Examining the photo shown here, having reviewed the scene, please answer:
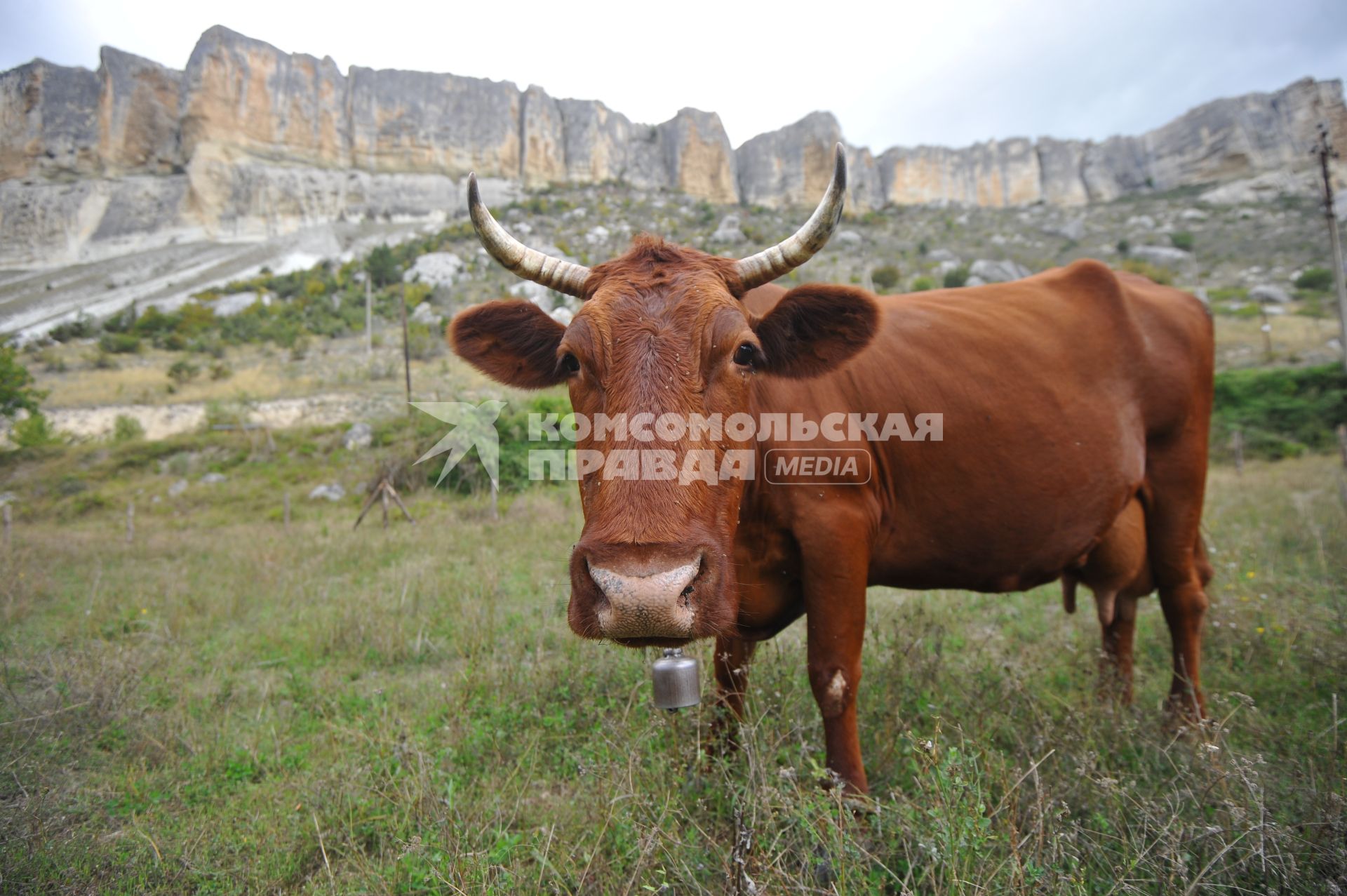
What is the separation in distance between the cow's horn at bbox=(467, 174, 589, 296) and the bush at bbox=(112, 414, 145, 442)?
31713 mm

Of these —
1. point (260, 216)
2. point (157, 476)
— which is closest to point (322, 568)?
point (157, 476)

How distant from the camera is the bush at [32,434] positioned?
2545 centimetres

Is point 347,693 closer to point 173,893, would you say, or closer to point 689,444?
point 173,893

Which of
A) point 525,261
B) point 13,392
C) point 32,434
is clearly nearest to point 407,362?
point 32,434

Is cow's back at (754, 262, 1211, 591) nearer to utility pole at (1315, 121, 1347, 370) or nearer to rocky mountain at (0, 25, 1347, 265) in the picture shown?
utility pole at (1315, 121, 1347, 370)

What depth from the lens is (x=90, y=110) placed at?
7362 centimetres

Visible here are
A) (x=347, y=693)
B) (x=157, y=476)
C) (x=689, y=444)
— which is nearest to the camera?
(x=689, y=444)

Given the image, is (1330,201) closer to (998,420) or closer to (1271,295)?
(998,420)

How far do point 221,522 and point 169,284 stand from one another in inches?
2182

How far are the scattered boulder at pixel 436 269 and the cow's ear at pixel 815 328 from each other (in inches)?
1950

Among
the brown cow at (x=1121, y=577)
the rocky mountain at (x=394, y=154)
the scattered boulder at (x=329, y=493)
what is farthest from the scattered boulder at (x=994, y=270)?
the brown cow at (x=1121, y=577)

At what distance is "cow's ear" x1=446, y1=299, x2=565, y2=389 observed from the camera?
3051mm

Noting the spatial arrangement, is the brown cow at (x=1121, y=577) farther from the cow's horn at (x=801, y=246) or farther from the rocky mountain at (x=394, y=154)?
the rocky mountain at (x=394, y=154)

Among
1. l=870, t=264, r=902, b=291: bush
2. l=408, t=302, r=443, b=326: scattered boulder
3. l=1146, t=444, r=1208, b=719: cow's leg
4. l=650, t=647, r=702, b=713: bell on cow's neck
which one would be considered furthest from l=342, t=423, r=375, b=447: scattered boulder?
l=870, t=264, r=902, b=291: bush
